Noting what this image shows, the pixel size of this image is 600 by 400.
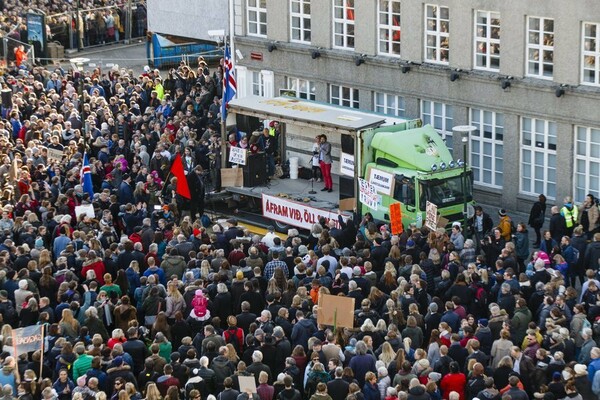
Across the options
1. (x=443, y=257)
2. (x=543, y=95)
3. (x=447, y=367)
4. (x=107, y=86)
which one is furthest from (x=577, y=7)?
(x=107, y=86)

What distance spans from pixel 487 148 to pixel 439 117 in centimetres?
191

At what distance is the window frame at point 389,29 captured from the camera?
43.8 metres

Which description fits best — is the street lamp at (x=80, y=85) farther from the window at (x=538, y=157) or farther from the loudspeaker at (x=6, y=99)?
the window at (x=538, y=157)

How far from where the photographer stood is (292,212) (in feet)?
130

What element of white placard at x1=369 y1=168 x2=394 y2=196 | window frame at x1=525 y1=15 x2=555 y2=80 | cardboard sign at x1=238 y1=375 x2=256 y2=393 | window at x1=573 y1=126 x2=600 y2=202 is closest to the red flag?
white placard at x1=369 y1=168 x2=394 y2=196

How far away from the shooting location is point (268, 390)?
2612 centimetres

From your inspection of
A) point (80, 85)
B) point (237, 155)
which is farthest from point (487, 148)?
point (80, 85)

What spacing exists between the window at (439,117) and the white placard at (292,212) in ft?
17.7

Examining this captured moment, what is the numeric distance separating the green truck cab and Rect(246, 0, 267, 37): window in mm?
10284

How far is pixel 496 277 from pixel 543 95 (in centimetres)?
1035

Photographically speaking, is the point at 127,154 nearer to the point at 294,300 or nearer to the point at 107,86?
the point at 107,86

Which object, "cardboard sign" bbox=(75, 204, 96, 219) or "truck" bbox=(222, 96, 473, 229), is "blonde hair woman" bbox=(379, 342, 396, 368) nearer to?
"truck" bbox=(222, 96, 473, 229)

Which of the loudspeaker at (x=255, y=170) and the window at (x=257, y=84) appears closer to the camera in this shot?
the loudspeaker at (x=255, y=170)

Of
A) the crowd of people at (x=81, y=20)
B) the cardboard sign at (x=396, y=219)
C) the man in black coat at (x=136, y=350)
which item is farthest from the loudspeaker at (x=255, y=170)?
the crowd of people at (x=81, y=20)
